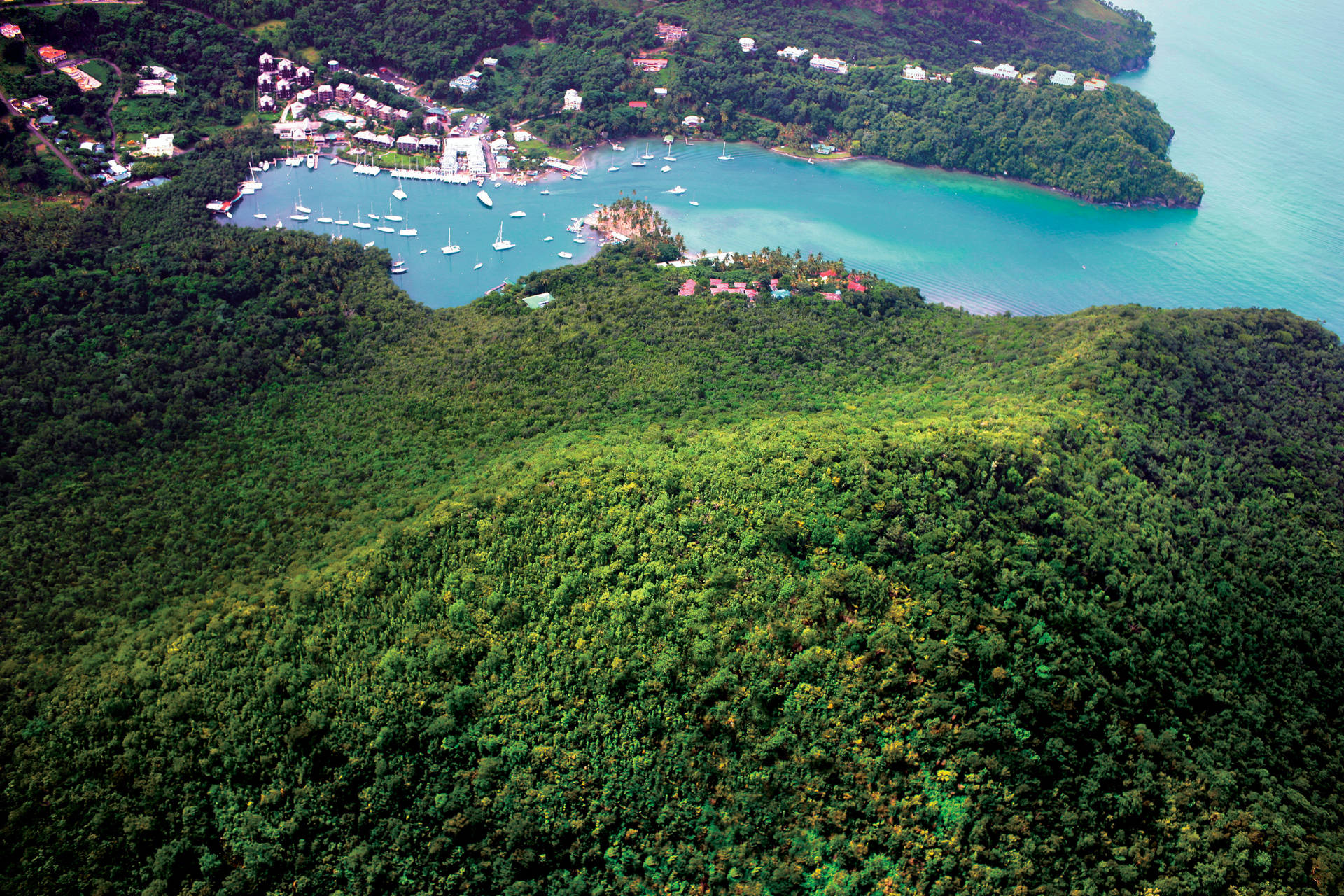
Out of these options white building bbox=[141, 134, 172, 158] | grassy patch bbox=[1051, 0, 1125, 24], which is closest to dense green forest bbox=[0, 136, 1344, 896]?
white building bbox=[141, 134, 172, 158]

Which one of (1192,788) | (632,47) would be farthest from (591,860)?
(632,47)

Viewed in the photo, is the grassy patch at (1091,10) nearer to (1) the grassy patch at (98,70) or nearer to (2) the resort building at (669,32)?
(2) the resort building at (669,32)

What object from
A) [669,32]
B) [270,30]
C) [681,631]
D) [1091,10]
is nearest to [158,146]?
[270,30]

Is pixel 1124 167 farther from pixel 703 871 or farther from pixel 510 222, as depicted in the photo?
pixel 703 871

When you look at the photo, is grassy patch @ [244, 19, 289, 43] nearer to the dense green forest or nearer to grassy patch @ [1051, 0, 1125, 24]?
the dense green forest

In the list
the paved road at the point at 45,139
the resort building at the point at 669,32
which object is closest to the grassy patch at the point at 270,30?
the paved road at the point at 45,139

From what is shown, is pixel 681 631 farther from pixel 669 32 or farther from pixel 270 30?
pixel 669 32
